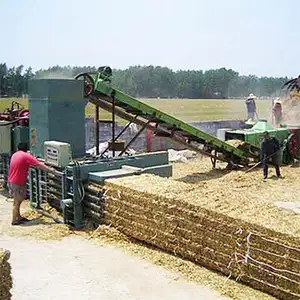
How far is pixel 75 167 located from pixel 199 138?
5409 millimetres

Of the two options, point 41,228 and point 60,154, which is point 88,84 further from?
point 41,228

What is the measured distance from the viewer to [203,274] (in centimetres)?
598

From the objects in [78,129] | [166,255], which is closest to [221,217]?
[166,255]

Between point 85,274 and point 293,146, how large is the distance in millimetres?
10182

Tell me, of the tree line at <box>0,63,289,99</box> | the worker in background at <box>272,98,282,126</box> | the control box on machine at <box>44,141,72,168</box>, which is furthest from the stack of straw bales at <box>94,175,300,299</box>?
the tree line at <box>0,63,289,99</box>

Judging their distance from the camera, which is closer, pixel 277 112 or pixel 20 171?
pixel 20 171

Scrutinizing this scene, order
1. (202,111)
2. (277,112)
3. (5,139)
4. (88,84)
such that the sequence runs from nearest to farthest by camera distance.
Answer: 1. (88,84)
2. (5,139)
3. (277,112)
4. (202,111)

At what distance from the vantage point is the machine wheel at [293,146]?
14.8 m

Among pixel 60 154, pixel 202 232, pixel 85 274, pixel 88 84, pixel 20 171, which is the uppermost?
pixel 88 84

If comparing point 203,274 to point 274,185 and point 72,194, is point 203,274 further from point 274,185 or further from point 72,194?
point 274,185

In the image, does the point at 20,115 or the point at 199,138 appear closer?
the point at 20,115

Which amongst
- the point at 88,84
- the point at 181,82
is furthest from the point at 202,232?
the point at 181,82

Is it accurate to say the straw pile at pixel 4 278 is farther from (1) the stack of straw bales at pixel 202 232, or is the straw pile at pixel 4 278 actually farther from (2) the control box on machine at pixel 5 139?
(2) the control box on machine at pixel 5 139

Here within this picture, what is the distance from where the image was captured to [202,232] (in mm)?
6105
